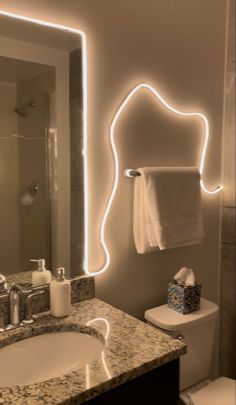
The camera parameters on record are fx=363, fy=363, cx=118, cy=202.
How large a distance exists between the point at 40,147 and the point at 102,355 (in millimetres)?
758

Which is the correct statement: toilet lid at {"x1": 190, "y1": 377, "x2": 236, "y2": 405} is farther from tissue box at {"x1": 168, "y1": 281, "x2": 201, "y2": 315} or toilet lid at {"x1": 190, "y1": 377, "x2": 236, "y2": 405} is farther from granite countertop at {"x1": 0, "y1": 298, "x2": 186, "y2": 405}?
granite countertop at {"x1": 0, "y1": 298, "x2": 186, "y2": 405}

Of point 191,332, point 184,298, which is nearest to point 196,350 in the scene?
point 191,332

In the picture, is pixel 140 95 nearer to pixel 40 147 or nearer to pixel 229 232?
pixel 40 147

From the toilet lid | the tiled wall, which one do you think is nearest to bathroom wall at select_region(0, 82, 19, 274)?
the toilet lid

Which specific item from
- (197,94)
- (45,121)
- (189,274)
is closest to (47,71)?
(45,121)

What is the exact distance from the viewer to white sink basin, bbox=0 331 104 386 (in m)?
1.14

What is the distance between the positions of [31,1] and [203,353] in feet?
5.35

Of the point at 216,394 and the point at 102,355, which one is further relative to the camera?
the point at 216,394

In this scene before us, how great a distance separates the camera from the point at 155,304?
69.8 inches

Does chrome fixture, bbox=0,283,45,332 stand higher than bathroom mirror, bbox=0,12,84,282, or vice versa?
bathroom mirror, bbox=0,12,84,282

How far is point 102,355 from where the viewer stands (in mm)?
1077

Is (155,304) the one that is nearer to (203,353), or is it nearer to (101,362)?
(203,353)

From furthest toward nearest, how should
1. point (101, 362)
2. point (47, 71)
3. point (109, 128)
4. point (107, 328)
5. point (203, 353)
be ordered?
point (203, 353) → point (109, 128) → point (47, 71) → point (107, 328) → point (101, 362)

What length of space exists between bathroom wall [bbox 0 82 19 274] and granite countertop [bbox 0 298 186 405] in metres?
0.26
